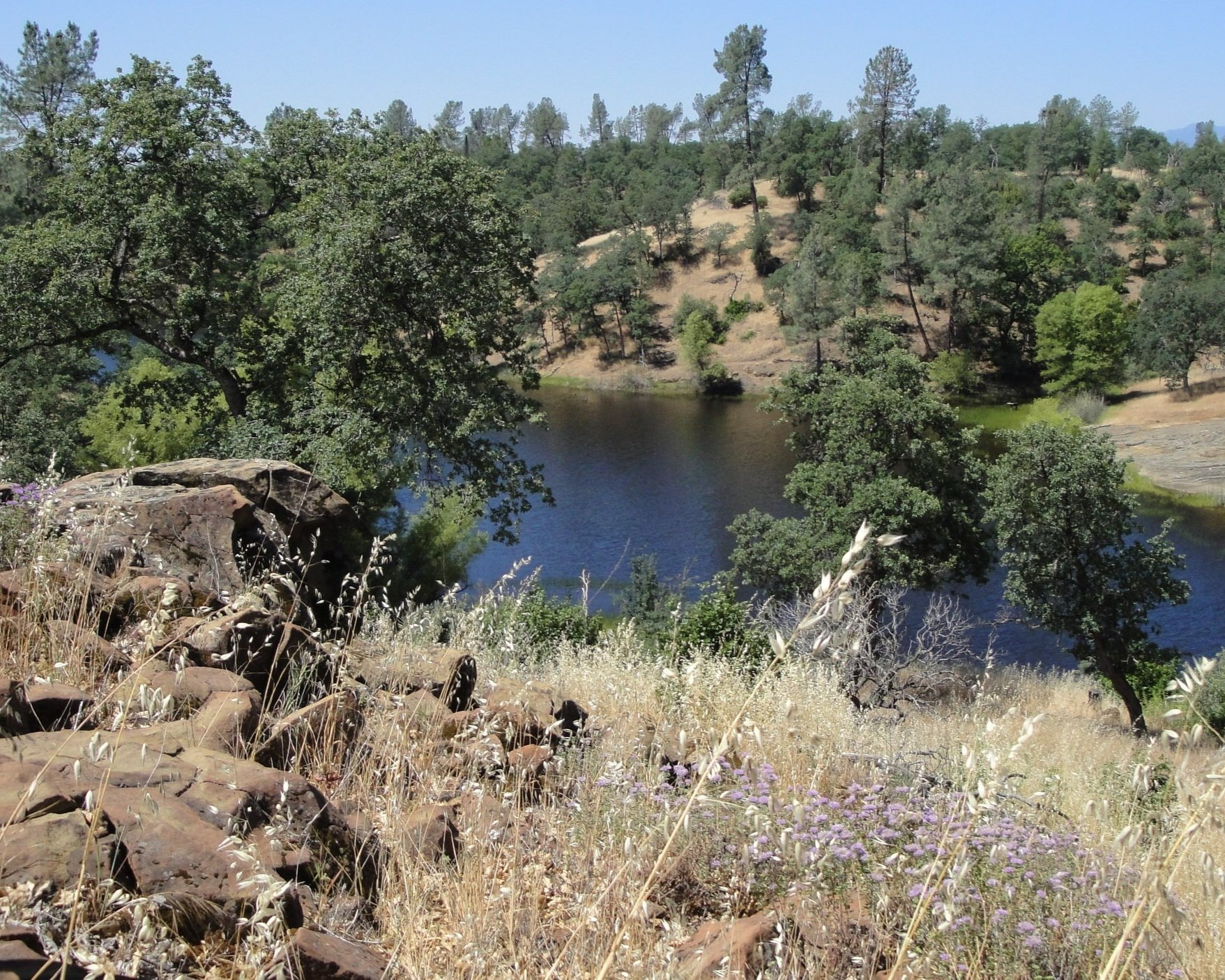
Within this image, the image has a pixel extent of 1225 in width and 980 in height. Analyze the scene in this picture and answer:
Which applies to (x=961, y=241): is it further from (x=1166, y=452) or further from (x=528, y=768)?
(x=528, y=768)

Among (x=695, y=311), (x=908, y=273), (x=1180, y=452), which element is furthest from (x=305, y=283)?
(x=908, y=273)

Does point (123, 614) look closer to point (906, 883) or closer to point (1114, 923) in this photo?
point (906, 883)

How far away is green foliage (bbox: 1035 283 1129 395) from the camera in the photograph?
49625 millimetres

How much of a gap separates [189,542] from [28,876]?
311 cm

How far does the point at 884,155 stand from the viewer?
240ft

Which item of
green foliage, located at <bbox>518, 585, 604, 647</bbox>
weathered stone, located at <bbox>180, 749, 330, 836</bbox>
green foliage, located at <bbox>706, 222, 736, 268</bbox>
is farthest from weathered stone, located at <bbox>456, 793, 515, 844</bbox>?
green foliage, located at <bbox>706, 222, 736, 268</bbox>

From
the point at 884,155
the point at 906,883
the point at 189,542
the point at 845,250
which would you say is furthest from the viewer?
the point at 884,155

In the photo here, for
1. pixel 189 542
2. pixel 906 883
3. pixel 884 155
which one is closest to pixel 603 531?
pixel 189 542

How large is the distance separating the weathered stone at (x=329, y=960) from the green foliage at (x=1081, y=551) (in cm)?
1780

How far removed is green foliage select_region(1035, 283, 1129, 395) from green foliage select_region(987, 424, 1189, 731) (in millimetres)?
34154

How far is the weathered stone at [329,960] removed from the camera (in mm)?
2266

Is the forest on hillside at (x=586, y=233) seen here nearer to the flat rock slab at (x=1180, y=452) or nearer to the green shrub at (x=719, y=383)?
the green shrub at (x=719, y=383)

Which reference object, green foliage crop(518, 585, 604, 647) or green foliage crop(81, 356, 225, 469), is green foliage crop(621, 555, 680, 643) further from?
green foliage crop(81, 356, 225, 469)

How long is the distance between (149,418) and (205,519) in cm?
1472
